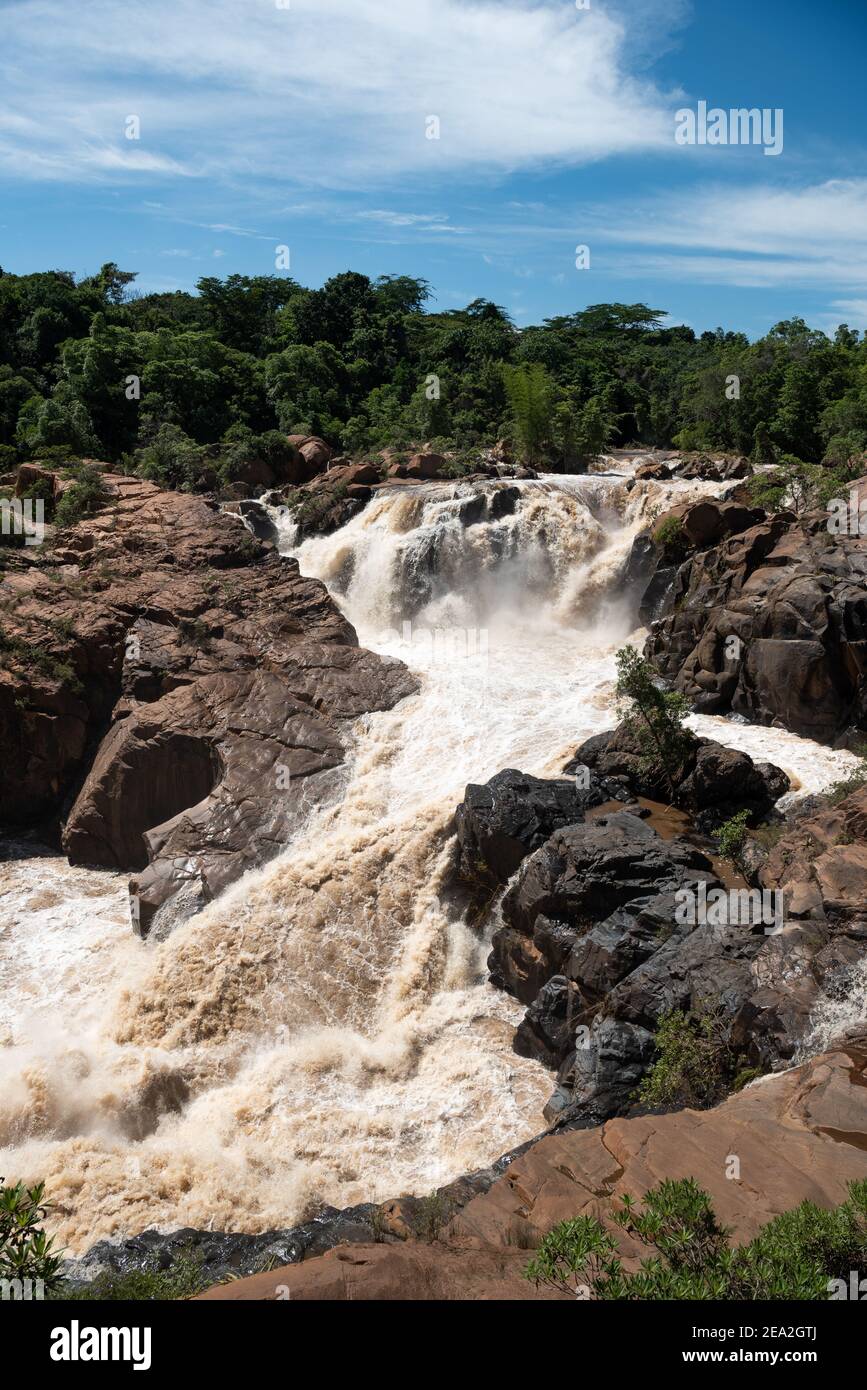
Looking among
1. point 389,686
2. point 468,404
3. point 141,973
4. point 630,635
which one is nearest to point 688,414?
point 468,404

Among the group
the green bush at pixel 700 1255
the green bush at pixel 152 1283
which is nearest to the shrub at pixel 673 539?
the green bush at pixel 700 1255

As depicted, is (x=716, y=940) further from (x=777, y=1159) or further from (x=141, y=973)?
(x=141, y=973)

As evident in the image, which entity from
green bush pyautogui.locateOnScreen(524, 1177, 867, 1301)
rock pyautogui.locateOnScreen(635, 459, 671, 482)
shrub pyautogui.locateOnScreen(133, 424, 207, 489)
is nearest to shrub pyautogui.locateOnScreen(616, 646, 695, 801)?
green bush pyautogui.locateOnScreen(524, 1177, 867, 1301)

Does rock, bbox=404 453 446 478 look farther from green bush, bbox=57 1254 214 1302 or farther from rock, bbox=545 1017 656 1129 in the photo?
green bush, bbox=57 1254 214 1302

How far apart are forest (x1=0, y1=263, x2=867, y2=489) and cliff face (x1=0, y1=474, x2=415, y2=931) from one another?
868cm

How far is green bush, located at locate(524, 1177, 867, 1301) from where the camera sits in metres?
6.15

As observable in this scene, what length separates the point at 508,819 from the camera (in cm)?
1653

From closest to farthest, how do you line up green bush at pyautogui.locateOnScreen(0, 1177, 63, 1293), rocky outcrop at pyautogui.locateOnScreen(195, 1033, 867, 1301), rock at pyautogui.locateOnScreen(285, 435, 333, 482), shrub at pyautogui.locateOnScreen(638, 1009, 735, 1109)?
green bush at pyautogui.locateOnScreen(0, 1177, 63, 1293) < rocky outcrop at pyautogui.locateOnScreen(195, 1033, 867, 1301) < shrub at pyautogui.locateOnScreen(638, 1009, 735, 1109) < rock at pyautogui.locateOnScreen(285, 435, 333, 482)

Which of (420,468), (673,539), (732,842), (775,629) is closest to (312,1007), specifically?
(732,842)

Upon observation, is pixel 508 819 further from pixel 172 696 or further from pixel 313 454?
pixel 313 454

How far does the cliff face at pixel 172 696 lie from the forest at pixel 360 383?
868cm

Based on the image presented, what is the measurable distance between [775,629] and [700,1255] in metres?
14.7

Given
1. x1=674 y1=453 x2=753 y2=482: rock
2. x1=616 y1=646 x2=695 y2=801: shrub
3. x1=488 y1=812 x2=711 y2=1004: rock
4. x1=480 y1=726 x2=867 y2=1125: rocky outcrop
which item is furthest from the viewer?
x1=674 y1=453 x2=753 y2=482: rock
